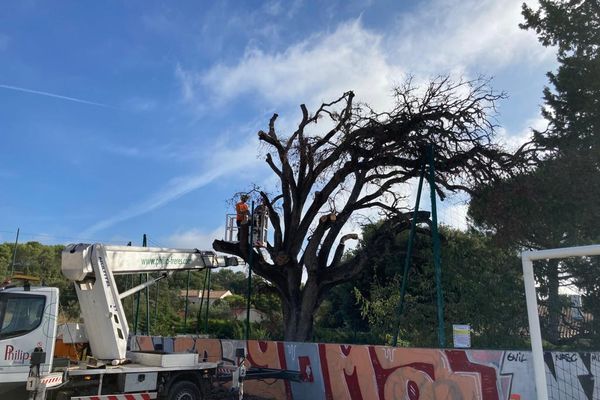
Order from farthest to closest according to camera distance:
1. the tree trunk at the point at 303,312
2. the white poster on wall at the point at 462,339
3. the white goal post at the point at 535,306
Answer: the tree trunk at the point at 303,312 < the white poster on wall at the point at 462,339 < the white goal post at the point at 535,306

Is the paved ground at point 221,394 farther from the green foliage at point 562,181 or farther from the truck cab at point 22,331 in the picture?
the green foliage at point 562,181

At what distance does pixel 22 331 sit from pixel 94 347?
70.0 inches

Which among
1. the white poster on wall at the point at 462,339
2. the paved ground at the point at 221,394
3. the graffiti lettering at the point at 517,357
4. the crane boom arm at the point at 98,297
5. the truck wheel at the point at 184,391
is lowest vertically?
the paved ground at the point at 221,394

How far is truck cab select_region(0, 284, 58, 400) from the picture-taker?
855 centimetres

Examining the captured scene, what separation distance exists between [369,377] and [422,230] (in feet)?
28.8

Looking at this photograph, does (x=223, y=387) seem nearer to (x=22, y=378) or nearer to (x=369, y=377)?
(x=369, y=377)

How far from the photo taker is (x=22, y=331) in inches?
349

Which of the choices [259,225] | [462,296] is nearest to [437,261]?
[462,296]

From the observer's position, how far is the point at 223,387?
42.8ft

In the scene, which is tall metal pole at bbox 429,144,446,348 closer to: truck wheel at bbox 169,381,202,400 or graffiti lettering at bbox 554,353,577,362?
graffiti lettering at bbox 554,353,577,362

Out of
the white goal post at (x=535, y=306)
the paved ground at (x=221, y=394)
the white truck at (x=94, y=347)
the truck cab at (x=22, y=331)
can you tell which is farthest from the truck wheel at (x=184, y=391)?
the white goal post at (x=535, y=306)

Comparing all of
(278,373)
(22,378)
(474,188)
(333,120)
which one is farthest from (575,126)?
(22,378)

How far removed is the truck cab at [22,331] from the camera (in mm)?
8555

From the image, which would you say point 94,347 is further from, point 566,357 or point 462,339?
point 566,357
